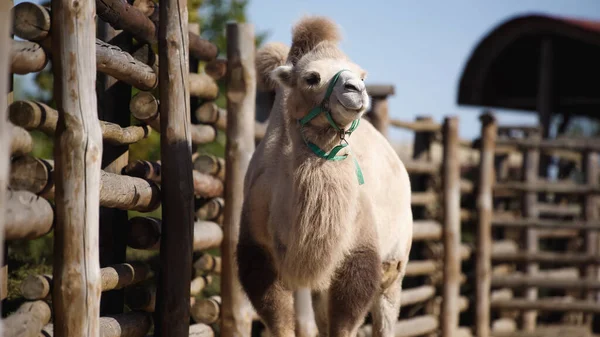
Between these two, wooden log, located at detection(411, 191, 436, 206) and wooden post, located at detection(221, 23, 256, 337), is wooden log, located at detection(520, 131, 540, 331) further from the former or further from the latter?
wooden post, located at detection(221, 23, 256, 337)

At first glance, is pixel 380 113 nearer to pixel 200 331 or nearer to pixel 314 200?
pixel 200 331

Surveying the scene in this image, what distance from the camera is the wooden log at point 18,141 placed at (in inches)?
126

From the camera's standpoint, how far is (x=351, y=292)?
4414mm

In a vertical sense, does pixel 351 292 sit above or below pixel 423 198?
below

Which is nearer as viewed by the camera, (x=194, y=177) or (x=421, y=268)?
(x=194, y=177)

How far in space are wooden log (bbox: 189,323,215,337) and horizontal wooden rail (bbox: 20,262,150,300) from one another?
77 cm

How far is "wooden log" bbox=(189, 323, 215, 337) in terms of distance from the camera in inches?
215

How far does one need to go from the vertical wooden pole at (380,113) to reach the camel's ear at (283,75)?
3156 mm

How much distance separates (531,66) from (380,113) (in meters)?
11.7

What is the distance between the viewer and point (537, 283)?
10820 millimetres

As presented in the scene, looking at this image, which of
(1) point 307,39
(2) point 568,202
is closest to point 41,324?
(1) point 307,39

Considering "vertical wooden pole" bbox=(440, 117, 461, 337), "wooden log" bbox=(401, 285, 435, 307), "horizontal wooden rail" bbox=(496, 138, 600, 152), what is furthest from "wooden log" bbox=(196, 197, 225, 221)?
"horizontal wooden rail" bbox=(496, 138, 600, 152)

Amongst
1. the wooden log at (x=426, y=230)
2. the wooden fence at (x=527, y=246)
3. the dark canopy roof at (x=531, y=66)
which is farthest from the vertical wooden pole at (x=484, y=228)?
the dark canopy roof at (x=531, y=66)

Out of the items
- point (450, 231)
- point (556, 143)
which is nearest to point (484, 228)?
point (450, 231)
